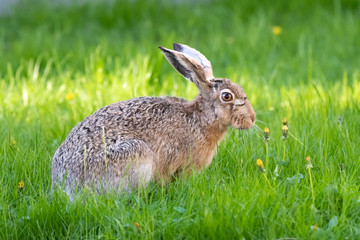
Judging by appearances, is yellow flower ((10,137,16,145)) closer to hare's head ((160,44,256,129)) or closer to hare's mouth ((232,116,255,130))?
hare's head ((160,44,256,129))

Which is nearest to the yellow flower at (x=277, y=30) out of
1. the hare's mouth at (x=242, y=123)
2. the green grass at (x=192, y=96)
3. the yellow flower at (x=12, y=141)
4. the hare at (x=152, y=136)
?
the green grass at (x=192, y=96)

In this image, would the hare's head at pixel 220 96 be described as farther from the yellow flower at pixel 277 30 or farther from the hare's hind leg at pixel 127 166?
the yellow flower at pixel 277 30

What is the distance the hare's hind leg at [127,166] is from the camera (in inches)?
188

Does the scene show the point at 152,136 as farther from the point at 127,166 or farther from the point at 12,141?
the point at 12,141

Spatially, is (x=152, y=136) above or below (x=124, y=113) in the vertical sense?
below

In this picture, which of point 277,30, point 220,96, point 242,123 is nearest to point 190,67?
point 220,96

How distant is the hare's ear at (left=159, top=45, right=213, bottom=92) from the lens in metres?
5.21

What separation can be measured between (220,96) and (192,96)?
1.75 meters

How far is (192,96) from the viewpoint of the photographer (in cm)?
704

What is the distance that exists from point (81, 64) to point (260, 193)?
485 centimetres

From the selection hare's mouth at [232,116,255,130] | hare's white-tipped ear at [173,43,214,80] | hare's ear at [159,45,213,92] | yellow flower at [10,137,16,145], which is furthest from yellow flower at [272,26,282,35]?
yellow flower at [10,137,16,145]

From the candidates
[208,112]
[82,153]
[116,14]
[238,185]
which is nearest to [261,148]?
[208,112]

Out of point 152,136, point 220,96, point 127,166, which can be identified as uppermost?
point 220,96

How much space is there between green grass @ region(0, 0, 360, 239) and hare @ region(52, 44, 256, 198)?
0.57ft
